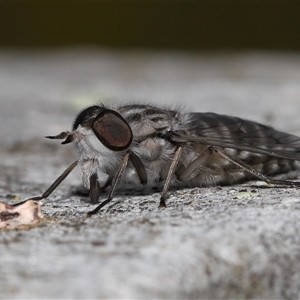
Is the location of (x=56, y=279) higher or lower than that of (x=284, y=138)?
lower

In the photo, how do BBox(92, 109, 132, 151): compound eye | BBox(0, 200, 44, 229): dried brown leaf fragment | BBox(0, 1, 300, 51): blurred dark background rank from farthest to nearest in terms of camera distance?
→ BBox(0, 1, 300, 51): blurred dark background → BBox(92, 109, 132, 151): compound eye → BBox(0, 200, 44, 229): dried brown leaf fragment

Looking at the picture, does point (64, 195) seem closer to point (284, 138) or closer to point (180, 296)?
point (284, 138)

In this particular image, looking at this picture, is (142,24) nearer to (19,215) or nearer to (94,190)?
(94,190)

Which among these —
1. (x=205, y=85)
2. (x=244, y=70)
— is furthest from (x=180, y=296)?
(x=244, y=70)

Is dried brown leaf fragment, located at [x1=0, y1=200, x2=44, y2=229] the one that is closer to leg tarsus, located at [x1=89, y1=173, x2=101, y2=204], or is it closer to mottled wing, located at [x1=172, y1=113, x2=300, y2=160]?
leg tarsus, located at [x1=89, y1=173, x2=101, y2=204]

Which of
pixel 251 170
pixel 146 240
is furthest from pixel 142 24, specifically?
pixel 146 240

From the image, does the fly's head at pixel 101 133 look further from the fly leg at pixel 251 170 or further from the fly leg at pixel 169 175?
the fly leg at pixel 251 170

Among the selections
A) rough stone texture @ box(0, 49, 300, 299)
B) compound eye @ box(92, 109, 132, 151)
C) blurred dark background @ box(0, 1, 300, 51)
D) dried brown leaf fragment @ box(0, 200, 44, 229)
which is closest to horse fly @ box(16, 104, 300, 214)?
compound eye @ box(92, 109, 132, 151)
